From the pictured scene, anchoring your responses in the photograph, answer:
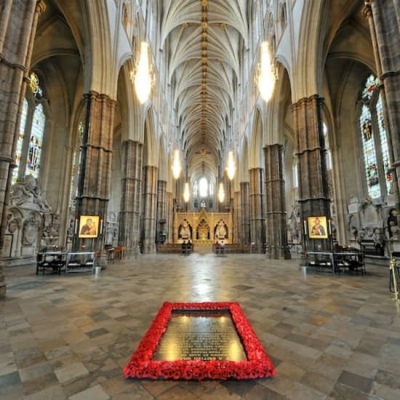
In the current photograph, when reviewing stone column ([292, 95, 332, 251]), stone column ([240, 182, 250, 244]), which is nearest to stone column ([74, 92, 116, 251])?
stone column ([292, 95, 332, 251])

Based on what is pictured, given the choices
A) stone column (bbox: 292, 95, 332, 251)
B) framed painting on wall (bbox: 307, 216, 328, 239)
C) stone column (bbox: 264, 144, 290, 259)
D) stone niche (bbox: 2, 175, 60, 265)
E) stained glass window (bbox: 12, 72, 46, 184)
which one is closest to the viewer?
framed painting on wall (bbox: 307, 216, 328, 239)

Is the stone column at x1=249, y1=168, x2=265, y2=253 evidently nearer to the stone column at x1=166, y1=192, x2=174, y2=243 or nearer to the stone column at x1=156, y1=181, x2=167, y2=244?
the stone column at x1=156, y1=181, x2=167, y2=244

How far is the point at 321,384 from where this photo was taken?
2.13m

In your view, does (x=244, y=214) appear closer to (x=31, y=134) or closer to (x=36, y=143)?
(x=36, y=143)

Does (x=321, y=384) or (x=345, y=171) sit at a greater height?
(x=345, y=171)

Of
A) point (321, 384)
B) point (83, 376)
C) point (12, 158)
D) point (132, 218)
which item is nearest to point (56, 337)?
point (83, 376)

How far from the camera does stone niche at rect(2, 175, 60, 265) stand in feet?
37.8

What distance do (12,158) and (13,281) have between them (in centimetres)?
392

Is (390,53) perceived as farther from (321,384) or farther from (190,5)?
(190,5)

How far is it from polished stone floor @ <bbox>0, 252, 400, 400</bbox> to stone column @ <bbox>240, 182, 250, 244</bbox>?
19.1 meters

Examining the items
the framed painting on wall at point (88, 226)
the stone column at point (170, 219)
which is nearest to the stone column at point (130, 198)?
the framed painting on wall at point (88, 226)

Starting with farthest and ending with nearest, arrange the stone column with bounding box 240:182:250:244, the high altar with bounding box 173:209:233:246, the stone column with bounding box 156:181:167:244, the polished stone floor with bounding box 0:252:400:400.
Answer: the high altar with bounding box 173:209:233:246 < the stone column with bounding box 240:182:250:244 < the stone column with bounding box 156:181:167:244 < the polished stone floor with bounding box 0:252:400:400

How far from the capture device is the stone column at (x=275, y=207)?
48.6 feet

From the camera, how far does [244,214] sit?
1016 inches
